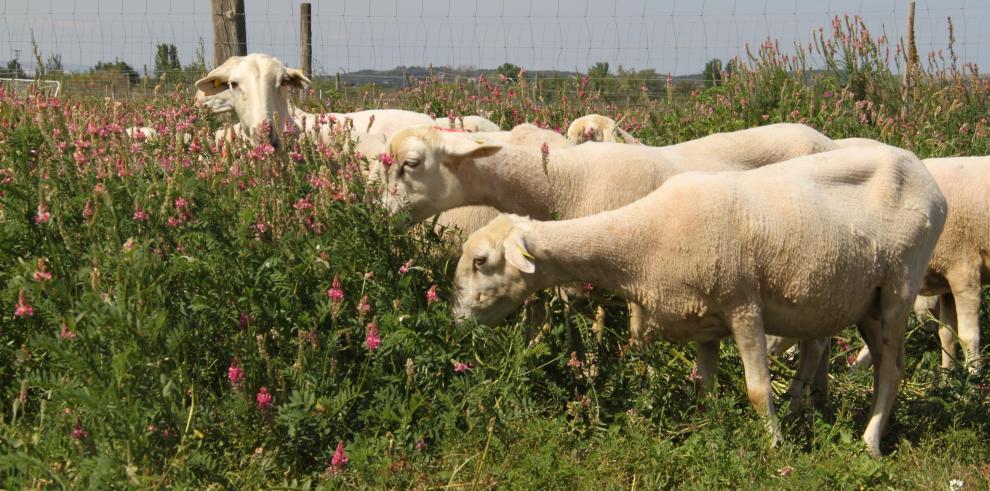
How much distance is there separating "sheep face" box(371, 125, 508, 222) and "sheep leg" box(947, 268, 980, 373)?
2.99 m

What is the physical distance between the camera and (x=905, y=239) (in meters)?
4.93

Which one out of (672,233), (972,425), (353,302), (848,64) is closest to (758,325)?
(672,233)

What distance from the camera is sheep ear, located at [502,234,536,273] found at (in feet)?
14.7

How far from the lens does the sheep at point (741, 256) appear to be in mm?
4570

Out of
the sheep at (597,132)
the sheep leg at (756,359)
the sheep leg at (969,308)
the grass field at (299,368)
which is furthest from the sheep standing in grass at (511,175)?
the sheep leg at (969,308)

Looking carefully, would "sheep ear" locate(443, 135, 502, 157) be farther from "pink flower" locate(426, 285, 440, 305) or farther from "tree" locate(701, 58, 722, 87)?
"tree" locate(701, 58, 722, 87)

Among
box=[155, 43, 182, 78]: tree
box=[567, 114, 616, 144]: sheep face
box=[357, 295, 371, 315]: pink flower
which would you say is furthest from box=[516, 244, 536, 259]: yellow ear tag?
box=[155, 43, 182, 78]: tree

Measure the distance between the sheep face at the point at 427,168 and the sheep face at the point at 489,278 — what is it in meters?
0.70

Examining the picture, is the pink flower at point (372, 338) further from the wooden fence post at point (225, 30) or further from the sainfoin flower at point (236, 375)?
the wooden fence post at point (225, 30)

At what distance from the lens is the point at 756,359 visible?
4.66 metres

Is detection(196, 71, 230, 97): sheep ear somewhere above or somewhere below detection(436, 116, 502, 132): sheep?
above

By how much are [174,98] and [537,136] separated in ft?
10.7

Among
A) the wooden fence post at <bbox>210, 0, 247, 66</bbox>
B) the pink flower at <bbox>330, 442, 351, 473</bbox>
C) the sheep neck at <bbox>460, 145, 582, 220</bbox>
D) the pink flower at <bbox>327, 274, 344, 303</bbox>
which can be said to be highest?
the wooden fence post at <bbox>210, 0, 247, 66</bbox>

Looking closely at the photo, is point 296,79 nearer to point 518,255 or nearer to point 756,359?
point 518,255
